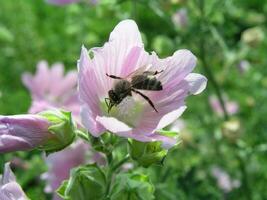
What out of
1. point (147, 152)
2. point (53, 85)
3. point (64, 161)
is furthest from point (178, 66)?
point (53, 85)

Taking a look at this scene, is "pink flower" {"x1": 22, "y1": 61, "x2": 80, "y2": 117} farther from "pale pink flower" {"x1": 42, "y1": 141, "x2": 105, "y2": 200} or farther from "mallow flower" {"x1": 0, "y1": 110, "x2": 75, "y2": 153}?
"mallow flower" {"x1": 0, "y1": 110, "x2": 75, "y2": 153}

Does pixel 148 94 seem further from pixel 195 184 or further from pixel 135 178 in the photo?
pixel 195 184

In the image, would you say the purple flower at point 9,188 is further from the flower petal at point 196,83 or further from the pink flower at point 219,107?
the pink flower at point 219,107

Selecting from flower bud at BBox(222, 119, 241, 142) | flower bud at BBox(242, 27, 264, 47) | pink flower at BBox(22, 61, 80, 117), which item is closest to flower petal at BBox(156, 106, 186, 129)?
flower bud at BBox(222, 119, 241, 142)

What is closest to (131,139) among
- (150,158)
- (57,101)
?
(150,158)

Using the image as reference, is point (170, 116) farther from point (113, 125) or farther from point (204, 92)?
point (204, 92)

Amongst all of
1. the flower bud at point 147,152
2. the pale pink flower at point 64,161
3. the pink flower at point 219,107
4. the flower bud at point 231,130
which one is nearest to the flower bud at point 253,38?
the pink flower at point 219,107
